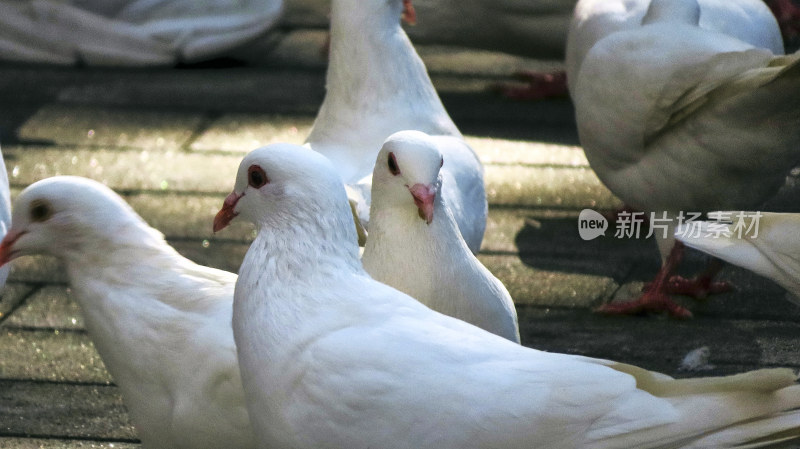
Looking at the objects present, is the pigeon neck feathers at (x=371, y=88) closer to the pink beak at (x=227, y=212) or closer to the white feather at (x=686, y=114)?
the white feather at (x=686, y=114)

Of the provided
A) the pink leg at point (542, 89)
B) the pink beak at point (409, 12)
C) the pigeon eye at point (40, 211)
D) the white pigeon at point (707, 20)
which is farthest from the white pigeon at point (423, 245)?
the pink leg at point (542, 89)

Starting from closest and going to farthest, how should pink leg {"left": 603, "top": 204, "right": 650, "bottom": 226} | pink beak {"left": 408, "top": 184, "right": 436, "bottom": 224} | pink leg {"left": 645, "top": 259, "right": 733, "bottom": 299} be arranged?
pink beak {"left": 408, "top": 184, "right": 436, "bottom": 224} < pink leg {"left": 645, "top": 259, "right": 733, "bottom": 299} < pink leg {"left": 603, "top": 204, "right": 650, "bottom": 226}

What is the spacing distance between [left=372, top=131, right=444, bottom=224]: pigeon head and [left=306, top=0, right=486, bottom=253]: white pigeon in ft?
2.79

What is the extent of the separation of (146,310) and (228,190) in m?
2.38

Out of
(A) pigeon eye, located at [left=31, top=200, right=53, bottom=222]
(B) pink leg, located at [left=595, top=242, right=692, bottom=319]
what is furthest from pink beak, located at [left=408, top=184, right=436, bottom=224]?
(B) pink leg, located at [left=595, top=242, right=692, bottom=319]

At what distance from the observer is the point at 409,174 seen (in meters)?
2.82

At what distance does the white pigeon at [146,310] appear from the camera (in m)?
2.69

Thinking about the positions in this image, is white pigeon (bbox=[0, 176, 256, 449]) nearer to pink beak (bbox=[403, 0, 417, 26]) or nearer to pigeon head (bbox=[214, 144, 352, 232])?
pigeon head (bbox=[214, 144, 352, 232])

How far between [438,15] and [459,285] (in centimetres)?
380

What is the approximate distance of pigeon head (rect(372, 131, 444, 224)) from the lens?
280 centimetres

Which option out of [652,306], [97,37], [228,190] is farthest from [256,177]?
[97,37]

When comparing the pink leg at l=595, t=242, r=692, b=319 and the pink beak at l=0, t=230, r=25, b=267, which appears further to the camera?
the pink leg at l=595, t=242, r=692, b=319

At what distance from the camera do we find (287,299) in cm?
241

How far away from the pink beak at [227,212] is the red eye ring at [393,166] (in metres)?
0.43
